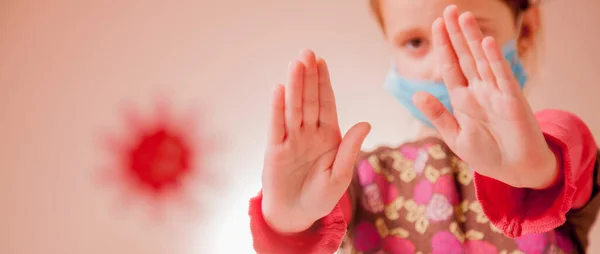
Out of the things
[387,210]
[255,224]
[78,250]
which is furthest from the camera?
[78,250]

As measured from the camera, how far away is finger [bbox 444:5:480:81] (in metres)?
0.40

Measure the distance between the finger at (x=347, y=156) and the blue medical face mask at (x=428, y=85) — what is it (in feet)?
0.54

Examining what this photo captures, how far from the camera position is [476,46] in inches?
15.4

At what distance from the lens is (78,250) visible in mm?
879

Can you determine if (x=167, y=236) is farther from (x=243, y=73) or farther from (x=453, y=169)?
(x=453, y=169)

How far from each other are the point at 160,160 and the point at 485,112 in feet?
2.10

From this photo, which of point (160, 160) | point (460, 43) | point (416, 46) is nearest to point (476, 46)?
point (460, 43)

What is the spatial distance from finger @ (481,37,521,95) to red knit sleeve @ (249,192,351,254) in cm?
20

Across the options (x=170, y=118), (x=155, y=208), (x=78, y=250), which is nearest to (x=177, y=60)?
(x=170, y=118)

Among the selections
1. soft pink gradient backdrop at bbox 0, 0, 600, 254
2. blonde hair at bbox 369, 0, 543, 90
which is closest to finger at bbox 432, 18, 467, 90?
blonde hair at bbox 369, 0, 543, 90

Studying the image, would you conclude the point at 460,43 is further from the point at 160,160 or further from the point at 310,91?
the point at 160,160

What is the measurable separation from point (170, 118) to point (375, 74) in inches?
14.4

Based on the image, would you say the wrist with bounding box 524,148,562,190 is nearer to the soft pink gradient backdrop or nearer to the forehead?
the forehead

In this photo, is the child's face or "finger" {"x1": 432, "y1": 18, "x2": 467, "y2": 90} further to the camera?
the child's face
